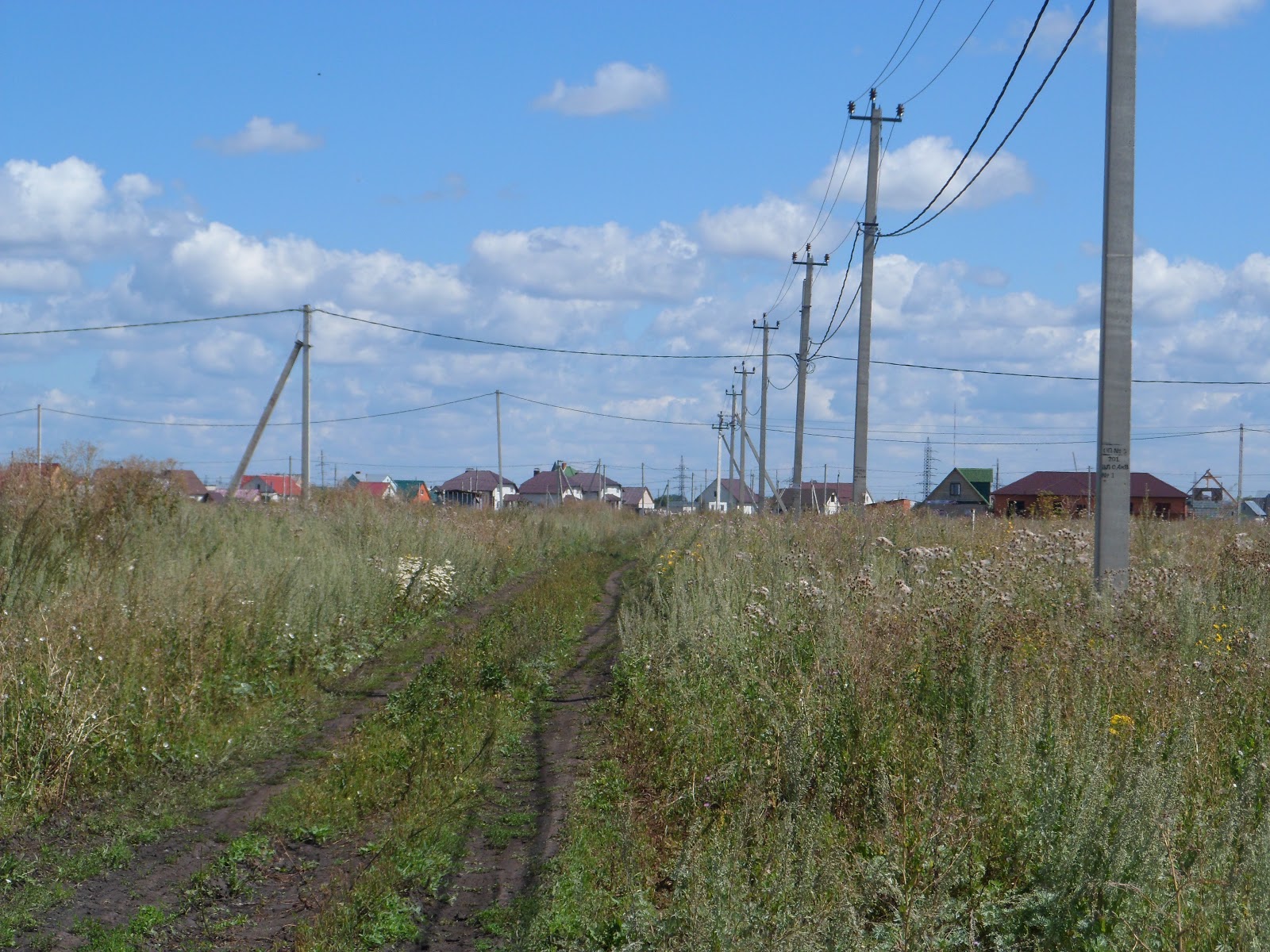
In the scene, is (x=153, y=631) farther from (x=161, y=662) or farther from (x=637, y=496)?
(x=637, y=496)

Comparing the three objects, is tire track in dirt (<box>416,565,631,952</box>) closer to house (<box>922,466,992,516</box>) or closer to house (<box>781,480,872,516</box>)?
house (<box>781,480,872,516</box>)

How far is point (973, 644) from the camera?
6.83 m

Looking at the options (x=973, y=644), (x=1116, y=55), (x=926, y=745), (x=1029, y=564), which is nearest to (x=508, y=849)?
(x=926, y=745)

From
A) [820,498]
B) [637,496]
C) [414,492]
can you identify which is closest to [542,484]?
[637,496]

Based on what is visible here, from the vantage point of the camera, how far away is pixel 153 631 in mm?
9875

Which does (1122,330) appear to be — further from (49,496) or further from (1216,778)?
(49,496)

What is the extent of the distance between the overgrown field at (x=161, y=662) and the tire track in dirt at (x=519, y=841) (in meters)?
0.42

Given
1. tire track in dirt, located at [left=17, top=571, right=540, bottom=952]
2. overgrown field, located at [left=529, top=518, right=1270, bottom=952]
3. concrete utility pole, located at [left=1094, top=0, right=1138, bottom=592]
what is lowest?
tire track in dirt, located at [left=17, top=571, right=540, bottom=952]

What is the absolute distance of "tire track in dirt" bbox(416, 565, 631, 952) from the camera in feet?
18.0

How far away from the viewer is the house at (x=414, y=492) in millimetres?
29872

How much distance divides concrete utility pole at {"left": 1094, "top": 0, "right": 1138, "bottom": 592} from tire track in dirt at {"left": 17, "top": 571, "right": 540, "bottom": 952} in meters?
6.77

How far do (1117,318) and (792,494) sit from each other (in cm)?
2530

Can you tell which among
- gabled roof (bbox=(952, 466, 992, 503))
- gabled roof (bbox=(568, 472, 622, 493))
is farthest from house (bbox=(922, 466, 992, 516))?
gabled roof (bbox=(568, 472, 622, 493))

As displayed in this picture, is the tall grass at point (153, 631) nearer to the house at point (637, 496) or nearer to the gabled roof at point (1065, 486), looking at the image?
the gabled roof at point (1065, 486)
